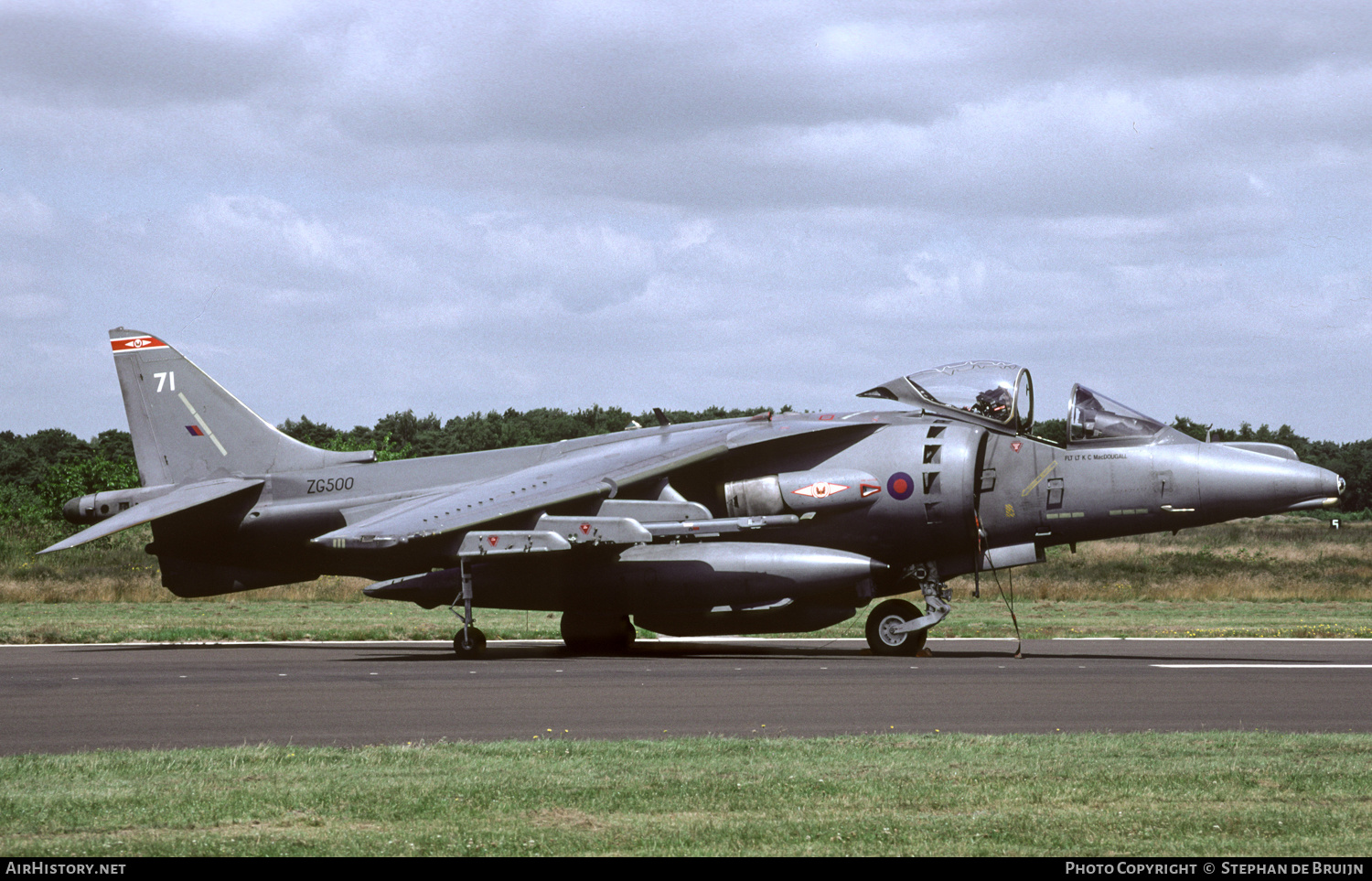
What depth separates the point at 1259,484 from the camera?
721 inches

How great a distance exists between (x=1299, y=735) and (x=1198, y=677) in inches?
199

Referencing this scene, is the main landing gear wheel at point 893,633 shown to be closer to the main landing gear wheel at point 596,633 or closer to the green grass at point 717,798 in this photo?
the main landing gear wheel at point 596,633

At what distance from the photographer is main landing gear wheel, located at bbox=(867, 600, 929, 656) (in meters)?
19.5

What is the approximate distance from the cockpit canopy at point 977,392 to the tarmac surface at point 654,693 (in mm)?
3498

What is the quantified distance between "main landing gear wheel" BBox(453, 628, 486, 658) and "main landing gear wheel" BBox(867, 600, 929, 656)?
5.59m

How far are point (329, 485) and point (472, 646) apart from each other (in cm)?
498

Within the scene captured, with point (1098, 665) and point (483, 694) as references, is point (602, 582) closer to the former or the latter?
point (483, 694)

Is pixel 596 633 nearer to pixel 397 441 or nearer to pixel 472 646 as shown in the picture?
pixel 472 646

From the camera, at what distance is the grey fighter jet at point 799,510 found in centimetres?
1897

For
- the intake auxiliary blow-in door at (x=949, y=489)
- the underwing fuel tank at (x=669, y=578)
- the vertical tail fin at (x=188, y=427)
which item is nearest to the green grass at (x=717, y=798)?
the underwing fuel tank at (x=669, y=578)

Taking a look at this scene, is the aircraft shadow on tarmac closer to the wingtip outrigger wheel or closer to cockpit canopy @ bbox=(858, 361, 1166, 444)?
the wingtip outrigger wheel

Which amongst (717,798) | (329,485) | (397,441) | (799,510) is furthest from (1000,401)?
(397,441)

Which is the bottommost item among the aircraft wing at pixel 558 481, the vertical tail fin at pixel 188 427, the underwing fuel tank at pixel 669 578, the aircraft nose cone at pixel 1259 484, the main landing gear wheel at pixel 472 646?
the main landing gear wheel at pixel 472 646
